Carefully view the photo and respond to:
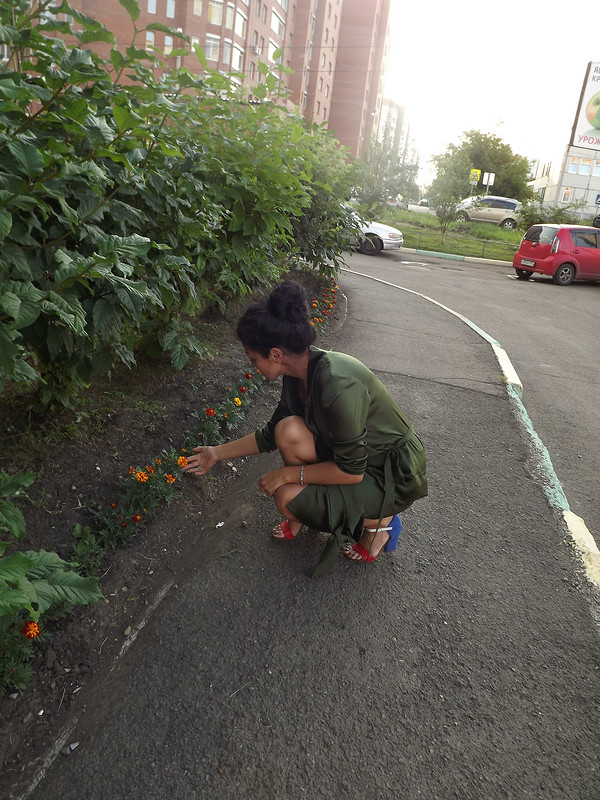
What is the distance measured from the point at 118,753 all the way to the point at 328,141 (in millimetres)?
8031

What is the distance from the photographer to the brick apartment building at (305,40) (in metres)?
45.9

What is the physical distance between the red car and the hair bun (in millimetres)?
17589

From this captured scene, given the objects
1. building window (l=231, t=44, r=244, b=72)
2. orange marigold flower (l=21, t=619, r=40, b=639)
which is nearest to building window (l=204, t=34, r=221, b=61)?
building window (l=231, t=44, r=244, b=72)

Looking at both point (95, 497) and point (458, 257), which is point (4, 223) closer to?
point (95, 497)

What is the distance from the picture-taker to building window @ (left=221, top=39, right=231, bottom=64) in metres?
48.1

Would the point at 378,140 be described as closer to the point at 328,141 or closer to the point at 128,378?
the point at 328,141

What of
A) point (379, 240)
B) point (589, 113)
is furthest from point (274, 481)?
point (589, 113)

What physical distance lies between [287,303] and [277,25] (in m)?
63.7

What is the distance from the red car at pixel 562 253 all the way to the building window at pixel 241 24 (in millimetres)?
40511

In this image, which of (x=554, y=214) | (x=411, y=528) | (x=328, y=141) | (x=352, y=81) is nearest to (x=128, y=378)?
(x=411, y=528)

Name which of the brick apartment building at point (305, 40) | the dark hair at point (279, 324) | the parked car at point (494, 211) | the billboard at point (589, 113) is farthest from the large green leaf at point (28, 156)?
the parked car at point (494, 211)

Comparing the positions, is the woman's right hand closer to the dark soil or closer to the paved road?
the dark soil

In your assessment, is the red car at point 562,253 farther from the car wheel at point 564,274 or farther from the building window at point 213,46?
the building window at point 213,46

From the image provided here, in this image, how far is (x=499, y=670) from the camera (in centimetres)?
256
